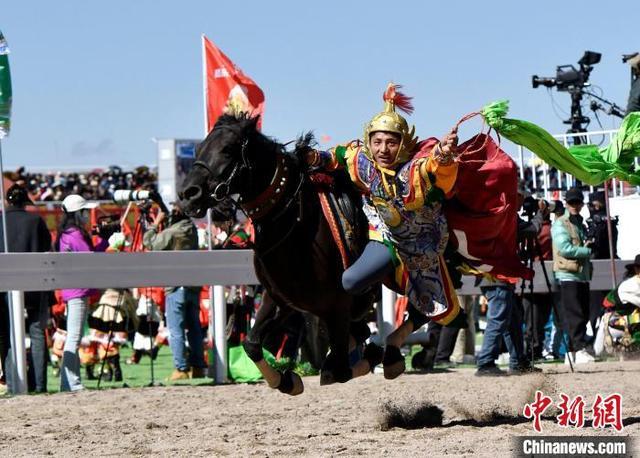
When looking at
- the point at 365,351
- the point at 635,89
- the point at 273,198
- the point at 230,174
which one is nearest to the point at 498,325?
the point at 635,89

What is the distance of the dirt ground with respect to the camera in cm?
759

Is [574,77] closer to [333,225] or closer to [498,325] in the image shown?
[498,325]

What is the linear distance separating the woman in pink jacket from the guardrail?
0.32 meters

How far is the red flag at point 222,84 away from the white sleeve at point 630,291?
14.4 ft

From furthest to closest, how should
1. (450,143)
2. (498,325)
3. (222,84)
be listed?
1. (222,84)
2. (498,325)
3. (450,143)

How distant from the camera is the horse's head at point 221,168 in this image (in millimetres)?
7566

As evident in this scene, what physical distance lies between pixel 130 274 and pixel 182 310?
3.79 feet

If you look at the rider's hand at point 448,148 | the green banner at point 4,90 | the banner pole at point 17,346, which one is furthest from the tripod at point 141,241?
the rider's hand at point 448,148

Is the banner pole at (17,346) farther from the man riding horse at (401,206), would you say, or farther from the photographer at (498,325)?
the photographer at (498,325)

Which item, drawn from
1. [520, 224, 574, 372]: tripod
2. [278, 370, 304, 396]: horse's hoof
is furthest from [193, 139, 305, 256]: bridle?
[520, 224, 574, 372]: tripod

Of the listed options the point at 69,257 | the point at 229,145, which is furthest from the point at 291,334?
the point at 229,145

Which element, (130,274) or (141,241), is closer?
(130,274)

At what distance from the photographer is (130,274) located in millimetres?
11500

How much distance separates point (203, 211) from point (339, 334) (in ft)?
4.40
